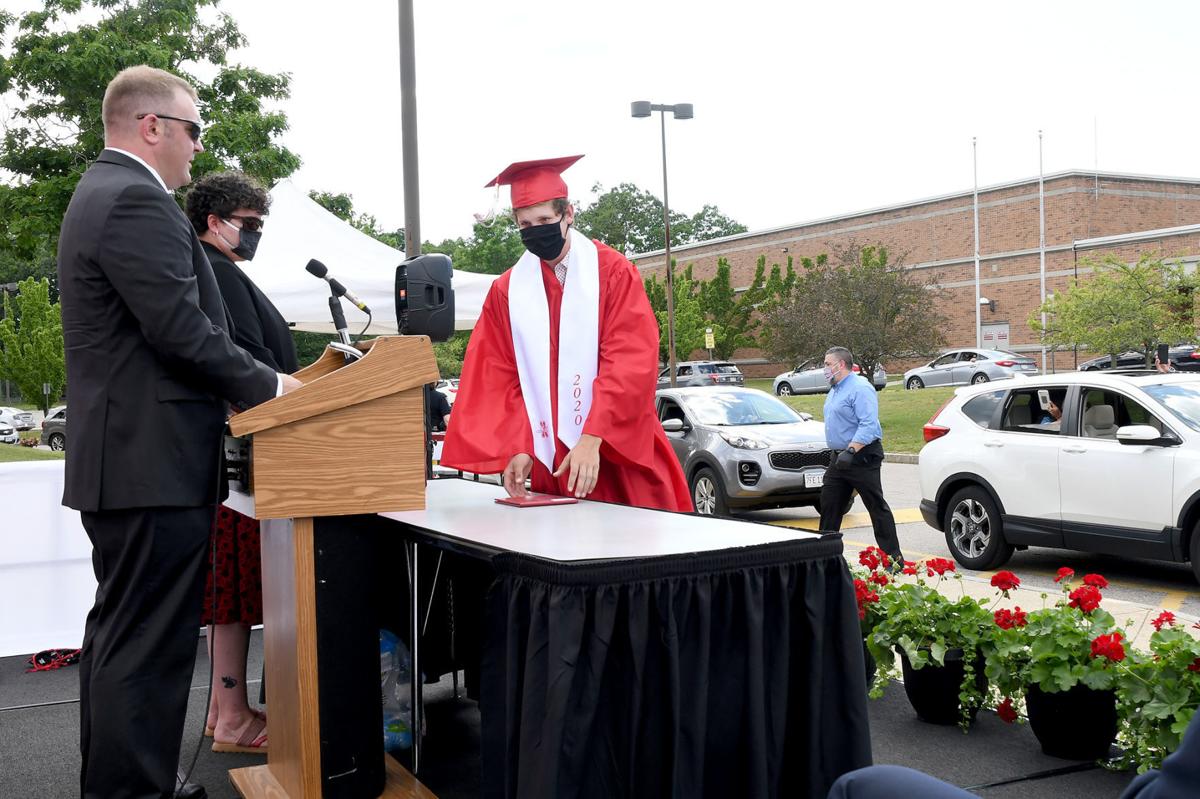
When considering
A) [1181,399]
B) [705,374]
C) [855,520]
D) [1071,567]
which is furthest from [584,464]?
[705,374]

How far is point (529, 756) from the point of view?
2379 millimetres

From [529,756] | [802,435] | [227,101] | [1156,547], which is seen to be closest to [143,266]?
[529,756]

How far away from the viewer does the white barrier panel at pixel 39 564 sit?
575cm

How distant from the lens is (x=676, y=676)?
7.83ft

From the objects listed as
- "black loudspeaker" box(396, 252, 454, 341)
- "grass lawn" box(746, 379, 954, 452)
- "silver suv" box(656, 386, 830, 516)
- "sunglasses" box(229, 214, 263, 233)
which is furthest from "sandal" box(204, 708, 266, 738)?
"grass lawn" box(746, 379, 954, 452)

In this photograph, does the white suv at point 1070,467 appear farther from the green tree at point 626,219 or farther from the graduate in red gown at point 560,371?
the green tree at point 626,219

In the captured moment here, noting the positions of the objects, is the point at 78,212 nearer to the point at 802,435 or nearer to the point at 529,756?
the point at 529,756

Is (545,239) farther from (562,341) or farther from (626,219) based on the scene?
(626,219)

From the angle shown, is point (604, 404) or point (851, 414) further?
point (851, 414)

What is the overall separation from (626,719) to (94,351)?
1.81 m

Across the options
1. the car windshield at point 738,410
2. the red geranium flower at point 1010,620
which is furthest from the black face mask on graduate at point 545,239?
the car windshield at point 738,410

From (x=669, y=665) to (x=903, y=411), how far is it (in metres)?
27.0

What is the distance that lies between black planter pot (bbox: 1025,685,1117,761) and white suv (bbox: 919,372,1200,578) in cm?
454

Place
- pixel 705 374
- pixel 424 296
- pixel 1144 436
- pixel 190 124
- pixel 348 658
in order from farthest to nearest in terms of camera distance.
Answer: pixel 705 374 < pixel 1144 436 < pixel 424 296 < pixel 190 124 < pixel 348 658
